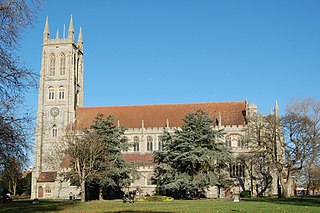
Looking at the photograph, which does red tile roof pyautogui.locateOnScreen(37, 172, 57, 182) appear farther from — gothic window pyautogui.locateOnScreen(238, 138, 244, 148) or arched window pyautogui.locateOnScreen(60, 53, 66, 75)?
gothic window pyautogui.locateOnScreen(238, 138, 244, 148)

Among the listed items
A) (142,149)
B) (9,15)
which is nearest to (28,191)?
(142,149)

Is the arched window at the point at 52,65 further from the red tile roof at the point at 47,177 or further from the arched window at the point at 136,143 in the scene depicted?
the arched window at the point at 136,143

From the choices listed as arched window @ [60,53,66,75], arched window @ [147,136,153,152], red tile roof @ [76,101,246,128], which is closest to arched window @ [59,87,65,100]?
arched window @ [60,53,66,75]

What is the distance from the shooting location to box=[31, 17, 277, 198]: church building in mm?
56750

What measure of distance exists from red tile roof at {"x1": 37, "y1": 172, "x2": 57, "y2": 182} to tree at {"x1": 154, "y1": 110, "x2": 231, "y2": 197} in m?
17.9

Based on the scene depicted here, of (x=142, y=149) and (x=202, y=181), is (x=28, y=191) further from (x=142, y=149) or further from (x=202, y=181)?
(x=202, y=181)

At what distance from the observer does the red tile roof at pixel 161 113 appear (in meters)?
60.3

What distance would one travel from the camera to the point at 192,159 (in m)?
43.6

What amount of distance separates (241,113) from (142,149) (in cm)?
1508

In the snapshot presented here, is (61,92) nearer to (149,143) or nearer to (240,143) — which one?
(149,143)

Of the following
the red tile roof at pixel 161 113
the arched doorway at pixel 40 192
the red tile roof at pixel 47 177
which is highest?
the red tile roof at pixel 161 113

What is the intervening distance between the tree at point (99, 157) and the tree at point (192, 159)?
13.9 ft

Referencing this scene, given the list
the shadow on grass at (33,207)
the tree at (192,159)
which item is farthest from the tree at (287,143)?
the shadow on grass at (33,207)

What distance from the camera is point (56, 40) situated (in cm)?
6725
